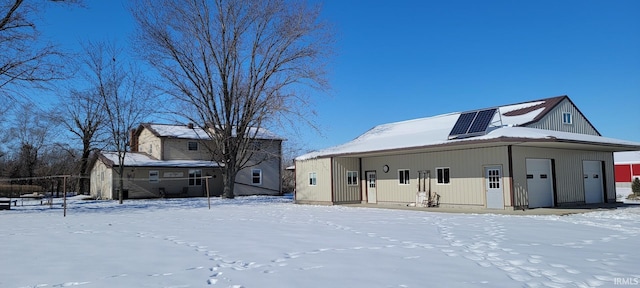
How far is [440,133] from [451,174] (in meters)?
2.28

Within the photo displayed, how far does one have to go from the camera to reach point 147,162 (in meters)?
31.5

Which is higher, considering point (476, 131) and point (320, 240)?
point (476, 131)

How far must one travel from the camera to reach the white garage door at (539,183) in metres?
17.5

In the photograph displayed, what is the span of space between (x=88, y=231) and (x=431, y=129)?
1589 centimetres

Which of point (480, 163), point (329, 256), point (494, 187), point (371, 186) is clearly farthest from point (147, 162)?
point (329, 256)

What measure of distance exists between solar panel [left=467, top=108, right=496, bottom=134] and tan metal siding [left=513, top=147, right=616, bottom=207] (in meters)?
1.37

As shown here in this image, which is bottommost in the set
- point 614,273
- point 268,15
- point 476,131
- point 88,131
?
point 614,273

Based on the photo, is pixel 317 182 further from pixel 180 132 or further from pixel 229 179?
pixel 180 132

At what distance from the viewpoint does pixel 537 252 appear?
24.3ft

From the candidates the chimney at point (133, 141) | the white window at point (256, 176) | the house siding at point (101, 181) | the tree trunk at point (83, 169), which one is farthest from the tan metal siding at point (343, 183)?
the tree trunk at point (83, 169)

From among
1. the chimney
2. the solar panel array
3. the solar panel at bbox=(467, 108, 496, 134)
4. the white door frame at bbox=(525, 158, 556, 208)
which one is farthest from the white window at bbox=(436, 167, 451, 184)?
the chimney

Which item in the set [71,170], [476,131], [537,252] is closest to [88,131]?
[71,170]

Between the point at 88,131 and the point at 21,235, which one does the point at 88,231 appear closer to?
the point at 21,235

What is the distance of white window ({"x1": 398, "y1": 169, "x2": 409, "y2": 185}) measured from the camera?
20672mm
